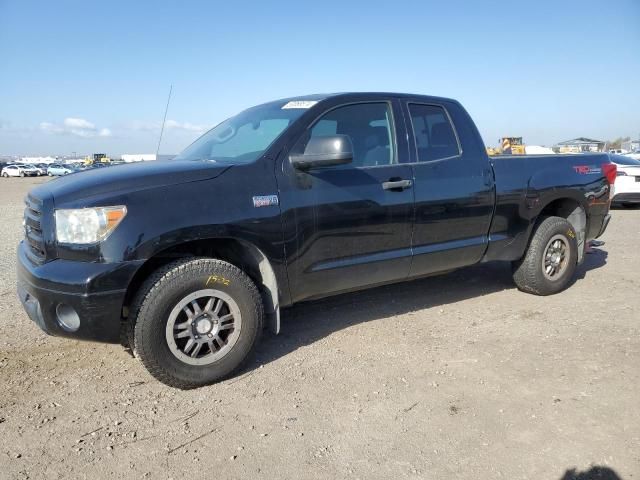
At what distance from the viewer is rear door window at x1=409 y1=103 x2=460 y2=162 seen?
4.12m

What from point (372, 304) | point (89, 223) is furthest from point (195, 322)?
point (372, 304)

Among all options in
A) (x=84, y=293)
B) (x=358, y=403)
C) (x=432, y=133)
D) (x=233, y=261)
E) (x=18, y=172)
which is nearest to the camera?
(x=84, y=293)

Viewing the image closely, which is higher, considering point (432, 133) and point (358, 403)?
point (432, 133)

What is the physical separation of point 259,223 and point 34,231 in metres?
1.41

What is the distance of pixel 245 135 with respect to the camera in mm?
3943

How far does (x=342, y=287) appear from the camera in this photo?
3752 mm

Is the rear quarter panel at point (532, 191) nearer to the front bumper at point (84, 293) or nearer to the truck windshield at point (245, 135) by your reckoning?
the truck windshield at point (245, 135)

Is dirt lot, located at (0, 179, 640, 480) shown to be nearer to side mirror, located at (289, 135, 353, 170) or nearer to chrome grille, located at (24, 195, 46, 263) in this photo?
chrome grille, located at (24, 195, 46, 263)

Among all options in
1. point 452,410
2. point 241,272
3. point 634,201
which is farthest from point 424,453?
point 634,201

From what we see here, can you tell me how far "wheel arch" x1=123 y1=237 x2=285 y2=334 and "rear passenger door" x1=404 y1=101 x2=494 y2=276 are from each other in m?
1.26

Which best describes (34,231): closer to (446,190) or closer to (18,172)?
(446,190)

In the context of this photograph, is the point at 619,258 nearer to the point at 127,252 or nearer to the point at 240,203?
the point at 240,203

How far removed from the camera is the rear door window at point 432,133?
412cm

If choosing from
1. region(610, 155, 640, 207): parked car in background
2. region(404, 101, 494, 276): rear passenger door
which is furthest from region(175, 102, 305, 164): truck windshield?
region(610, 155, 640, 207): parked car in background
